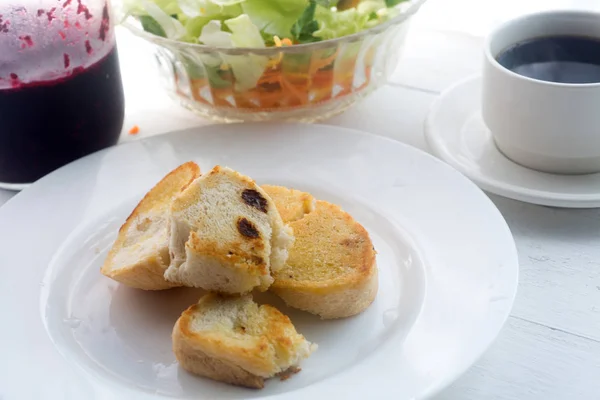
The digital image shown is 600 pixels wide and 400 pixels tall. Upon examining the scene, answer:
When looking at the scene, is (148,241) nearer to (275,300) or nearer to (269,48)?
(275,300)

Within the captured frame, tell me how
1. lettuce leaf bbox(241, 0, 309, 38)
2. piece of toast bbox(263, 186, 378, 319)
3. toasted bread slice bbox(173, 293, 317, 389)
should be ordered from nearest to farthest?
1. toasted bread slice bbox(173, 293, 317, 389)
2. piece of toast bbox(263, 186, 378, 319)
3. lettuce leaf bbox(241, 0, 309, 38)

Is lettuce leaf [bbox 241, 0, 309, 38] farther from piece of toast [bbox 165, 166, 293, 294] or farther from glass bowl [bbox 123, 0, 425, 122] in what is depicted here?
piece of toast [bbox 165, 166, 293, 294]

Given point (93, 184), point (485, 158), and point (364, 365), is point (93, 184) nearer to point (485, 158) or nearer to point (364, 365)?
point (364, 365)

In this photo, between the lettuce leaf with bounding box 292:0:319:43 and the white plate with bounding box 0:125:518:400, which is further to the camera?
the lettuce leaf with bounding box 292:0:319:43

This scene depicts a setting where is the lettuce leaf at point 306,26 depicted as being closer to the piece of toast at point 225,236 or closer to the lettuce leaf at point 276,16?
the lettuce leaf at point 276,16

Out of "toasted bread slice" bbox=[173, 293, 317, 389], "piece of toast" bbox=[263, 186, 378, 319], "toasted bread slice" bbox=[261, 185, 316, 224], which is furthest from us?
"toasted bread slice" bbox=[261, 185, 316, 224]

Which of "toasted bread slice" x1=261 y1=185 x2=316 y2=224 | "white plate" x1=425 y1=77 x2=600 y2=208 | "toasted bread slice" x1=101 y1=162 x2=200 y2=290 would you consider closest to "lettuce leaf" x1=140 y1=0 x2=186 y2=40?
"toasted bread slice" x1=101 y1=162 x2=200 y2=290

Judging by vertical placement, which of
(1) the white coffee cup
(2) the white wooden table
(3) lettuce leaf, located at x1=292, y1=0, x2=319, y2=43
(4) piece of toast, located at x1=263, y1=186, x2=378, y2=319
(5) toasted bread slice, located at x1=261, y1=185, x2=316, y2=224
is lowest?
(2) the white wooden table
